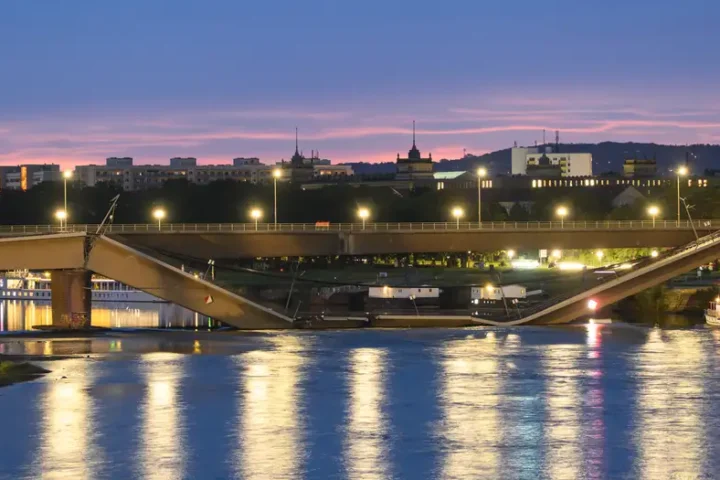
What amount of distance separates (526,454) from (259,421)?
40.4 feet

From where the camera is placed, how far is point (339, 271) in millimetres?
198000

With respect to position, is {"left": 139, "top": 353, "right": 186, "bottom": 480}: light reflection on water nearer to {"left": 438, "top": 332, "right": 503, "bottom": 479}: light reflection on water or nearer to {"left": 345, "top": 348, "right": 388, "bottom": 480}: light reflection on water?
{"left": 345, "top": 348, "right": 388, "bottom": 480}: light reflection on water

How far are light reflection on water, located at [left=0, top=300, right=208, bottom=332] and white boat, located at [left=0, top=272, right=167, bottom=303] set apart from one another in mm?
1602

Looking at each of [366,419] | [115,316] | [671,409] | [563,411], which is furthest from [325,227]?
[366,419]

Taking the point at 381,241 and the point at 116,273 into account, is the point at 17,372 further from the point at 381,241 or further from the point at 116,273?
the point at 381,241

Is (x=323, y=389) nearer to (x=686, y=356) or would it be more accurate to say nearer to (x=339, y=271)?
(x=686, y=356)

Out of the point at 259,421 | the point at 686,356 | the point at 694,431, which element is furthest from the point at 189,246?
the point at 694,431

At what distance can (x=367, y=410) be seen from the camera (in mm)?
73375

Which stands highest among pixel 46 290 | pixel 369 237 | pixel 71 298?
pixel 369 237

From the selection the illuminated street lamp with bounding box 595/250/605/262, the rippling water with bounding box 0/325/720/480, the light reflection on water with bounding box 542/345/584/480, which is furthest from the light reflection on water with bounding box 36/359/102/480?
the illuminated street lamp with bounding box 595/250/605/262

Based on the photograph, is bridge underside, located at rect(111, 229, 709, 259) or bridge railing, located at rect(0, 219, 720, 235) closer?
bridge underside, located at rect(111, 229, 709, 259)

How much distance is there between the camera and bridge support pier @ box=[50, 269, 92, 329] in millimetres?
113375

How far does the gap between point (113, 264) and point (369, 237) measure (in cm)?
2057

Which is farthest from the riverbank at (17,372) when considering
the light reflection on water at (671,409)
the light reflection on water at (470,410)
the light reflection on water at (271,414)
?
the light reflection on water at (671,409)
